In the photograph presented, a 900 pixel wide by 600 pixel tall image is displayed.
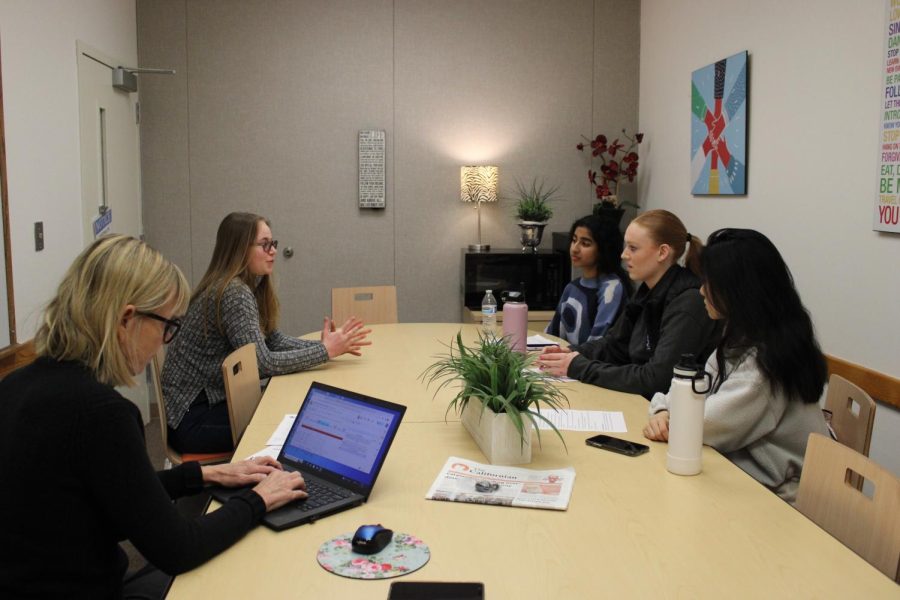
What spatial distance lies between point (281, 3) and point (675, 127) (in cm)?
254

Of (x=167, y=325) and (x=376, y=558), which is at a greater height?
(x=167, y=325)

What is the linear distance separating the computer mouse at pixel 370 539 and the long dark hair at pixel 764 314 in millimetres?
1087

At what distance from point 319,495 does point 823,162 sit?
2.61 meters

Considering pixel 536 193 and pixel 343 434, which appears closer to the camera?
pixel 343 434

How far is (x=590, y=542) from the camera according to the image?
1618mm

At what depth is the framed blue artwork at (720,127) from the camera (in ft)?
13.4

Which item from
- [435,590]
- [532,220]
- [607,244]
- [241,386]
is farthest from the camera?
[532,220]

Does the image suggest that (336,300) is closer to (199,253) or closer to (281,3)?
(199,253)

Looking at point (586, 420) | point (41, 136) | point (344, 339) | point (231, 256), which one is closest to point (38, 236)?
point (41, 136)

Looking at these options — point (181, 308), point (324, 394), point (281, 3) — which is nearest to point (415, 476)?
point (324, 394)

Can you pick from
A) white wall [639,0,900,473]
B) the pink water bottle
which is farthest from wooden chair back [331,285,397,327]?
white wall [639,0,900,473]

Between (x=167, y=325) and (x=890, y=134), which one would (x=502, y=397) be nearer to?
(x=167, y=325)

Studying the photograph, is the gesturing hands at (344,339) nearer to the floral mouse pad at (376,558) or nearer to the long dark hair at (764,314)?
the long dark hair at (764,314)

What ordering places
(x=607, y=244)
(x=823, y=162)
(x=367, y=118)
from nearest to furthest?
(x=823, y=162), (x=607, y=244), (x=367, y=118)
